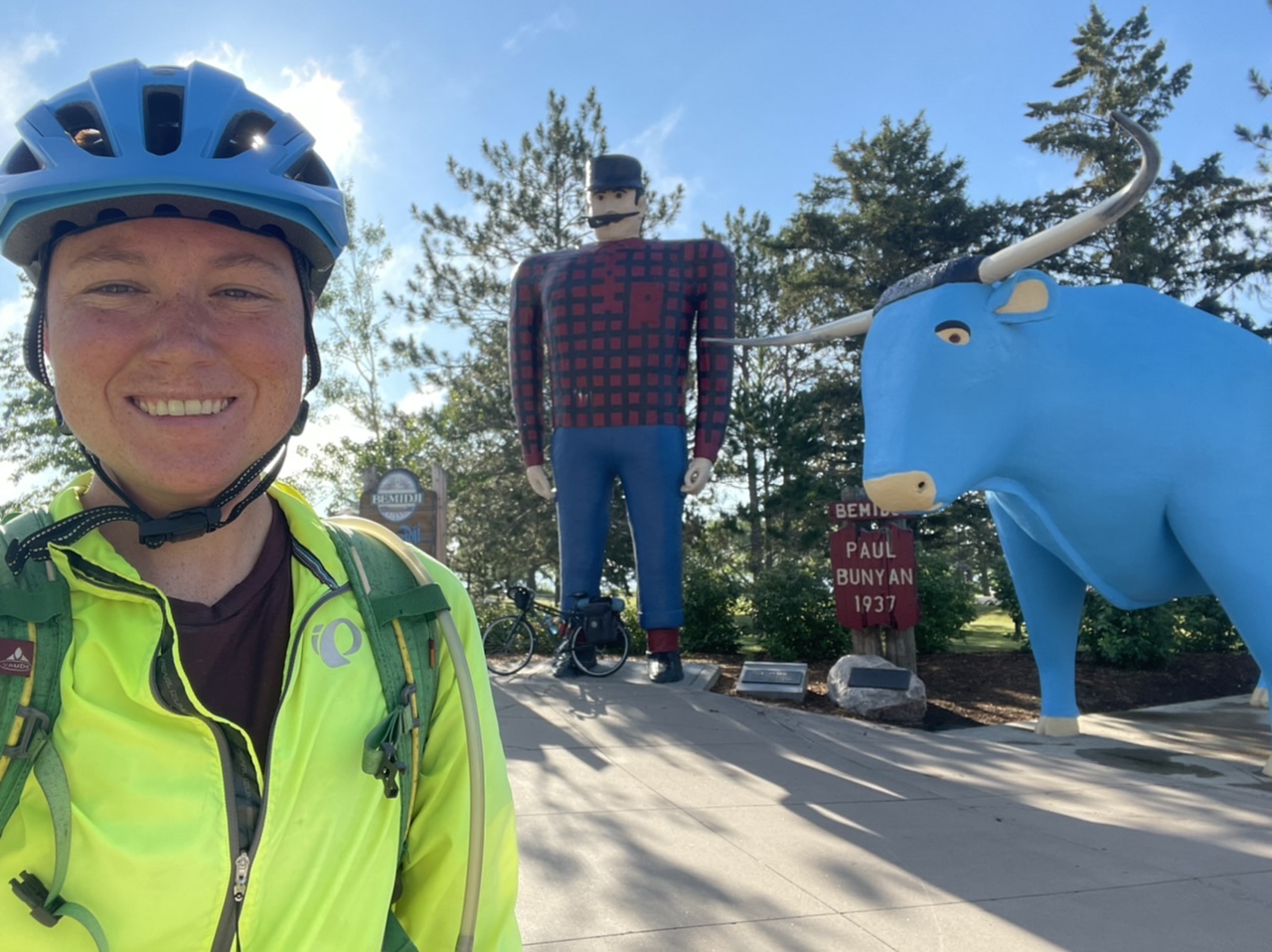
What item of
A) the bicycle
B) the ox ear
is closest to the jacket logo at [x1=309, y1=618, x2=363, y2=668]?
the ox ear

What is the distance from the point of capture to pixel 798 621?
1040 cm

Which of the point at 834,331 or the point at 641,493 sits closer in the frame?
the point at 834,331

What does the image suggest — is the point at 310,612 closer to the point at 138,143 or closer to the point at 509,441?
the point at 138,143

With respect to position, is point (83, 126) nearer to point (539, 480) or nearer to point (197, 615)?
point (197, 615)

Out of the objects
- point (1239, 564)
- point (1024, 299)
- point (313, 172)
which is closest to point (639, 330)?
point (1024, 299)

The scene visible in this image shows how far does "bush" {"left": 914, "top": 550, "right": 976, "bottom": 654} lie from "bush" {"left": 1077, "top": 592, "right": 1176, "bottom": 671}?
1.69 meters

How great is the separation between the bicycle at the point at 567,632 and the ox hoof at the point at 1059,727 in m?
3.02

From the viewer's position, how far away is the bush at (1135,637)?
9.24 meters

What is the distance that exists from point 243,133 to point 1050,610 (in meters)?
5.58

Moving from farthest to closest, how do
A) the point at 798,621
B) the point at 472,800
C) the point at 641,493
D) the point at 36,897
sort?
the point at 798,621 → the point at 641,493 → the point at 472,800 → the point at 36,897

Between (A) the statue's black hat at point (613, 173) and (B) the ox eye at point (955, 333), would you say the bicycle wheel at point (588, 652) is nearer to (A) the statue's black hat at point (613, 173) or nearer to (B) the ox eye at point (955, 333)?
(A) the statue's black hat at point (613, 173)

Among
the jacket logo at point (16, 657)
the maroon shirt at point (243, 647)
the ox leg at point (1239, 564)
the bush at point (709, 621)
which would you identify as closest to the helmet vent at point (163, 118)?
the maroon shirt at point (243, 647)

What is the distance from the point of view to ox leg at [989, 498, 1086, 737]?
229 inches

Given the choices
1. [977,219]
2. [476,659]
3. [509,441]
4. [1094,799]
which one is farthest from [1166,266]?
[476,659]
